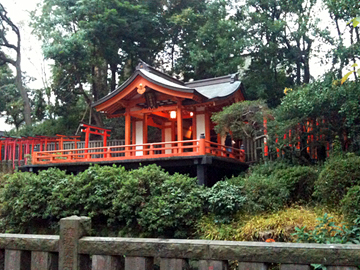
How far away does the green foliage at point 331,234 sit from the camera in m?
7.28

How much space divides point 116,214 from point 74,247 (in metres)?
8.12

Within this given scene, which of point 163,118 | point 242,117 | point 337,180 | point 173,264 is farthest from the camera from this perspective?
point 163,118

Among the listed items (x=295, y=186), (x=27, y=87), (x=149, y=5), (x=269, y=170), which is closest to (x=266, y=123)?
(x=269, y=170)

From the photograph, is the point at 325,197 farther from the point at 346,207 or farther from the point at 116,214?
the point at 116,214

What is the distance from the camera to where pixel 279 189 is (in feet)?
34.8

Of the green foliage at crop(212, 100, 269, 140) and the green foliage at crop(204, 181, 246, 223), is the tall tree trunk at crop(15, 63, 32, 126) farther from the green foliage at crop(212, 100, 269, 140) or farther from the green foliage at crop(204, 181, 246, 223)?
the green foliage at crop(204, 181, 246, 223)

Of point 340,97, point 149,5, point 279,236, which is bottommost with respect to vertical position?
point 279,236

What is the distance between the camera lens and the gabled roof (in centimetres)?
1503

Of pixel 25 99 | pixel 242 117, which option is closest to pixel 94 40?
pixel 25 99

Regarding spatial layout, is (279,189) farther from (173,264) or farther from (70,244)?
(70,244)

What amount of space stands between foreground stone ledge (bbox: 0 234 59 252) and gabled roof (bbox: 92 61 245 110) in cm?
1153

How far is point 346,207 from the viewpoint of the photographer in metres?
8.16

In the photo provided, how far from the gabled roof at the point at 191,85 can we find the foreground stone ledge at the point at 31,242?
37.8 ft

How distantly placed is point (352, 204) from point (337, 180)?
121cm
